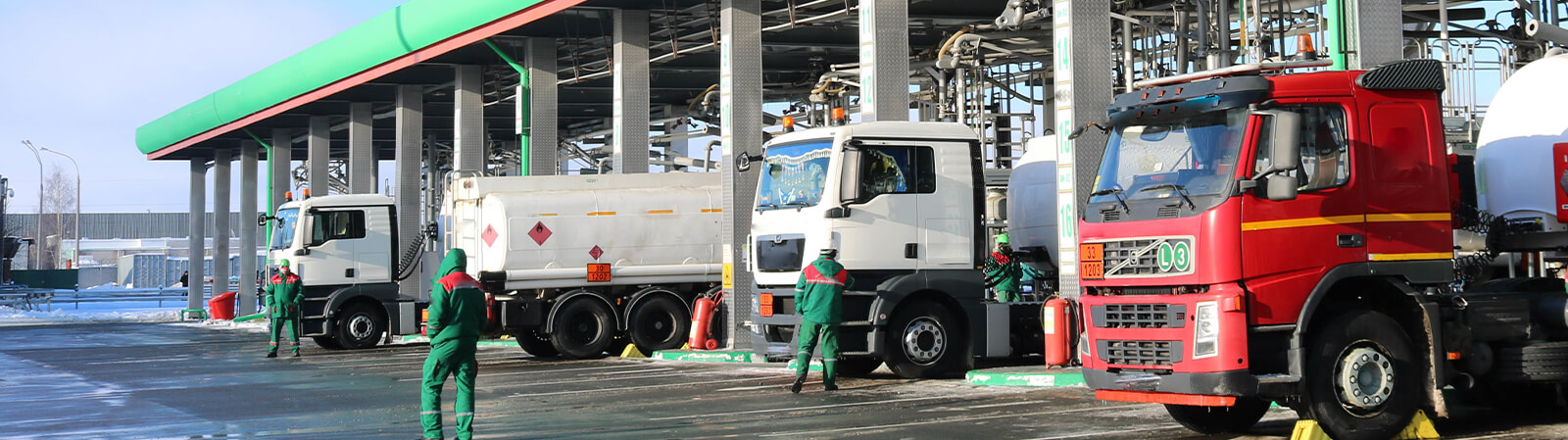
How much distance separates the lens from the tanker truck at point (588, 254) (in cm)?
2088

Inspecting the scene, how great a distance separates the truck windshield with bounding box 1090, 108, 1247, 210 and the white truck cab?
677 inches

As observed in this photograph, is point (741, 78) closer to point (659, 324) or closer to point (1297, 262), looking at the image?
point (659, 324)

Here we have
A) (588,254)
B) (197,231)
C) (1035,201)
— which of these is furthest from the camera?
(197,231)

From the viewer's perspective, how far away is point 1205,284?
31.3 ft

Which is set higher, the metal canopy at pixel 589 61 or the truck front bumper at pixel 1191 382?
the metal canopy at pixel 589 61

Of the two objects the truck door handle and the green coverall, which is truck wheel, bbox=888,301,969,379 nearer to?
the green coverall

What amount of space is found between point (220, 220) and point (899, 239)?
1354 inches

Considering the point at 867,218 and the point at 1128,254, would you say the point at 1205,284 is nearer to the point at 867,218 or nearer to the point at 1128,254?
the point at 1128,254

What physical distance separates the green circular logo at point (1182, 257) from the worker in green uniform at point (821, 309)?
5058 mm

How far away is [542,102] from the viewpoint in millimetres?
27094

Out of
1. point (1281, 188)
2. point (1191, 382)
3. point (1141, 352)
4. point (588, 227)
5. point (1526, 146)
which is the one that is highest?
point (1526, 146)

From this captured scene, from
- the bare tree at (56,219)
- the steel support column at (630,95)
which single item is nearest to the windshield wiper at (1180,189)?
the steel support column at (630,95)

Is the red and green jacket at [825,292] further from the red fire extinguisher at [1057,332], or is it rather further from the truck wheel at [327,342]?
the truck wheel at [327,342]

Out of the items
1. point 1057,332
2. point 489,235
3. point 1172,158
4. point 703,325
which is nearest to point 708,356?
point 703,325
